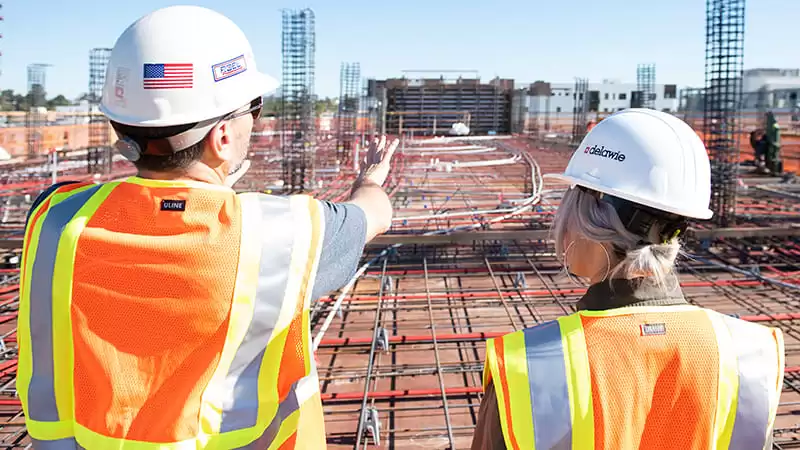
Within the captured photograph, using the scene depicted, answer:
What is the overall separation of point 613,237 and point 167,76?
3.06 feet

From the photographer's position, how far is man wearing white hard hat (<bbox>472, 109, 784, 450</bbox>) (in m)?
1.14

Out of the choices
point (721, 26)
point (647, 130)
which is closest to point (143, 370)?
point (647, 130)

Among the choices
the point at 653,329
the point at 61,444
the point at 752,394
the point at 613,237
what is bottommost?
the point at 61,444

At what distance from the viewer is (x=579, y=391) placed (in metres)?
1.14

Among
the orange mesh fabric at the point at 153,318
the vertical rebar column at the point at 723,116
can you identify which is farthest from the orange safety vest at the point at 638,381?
the vertical rebar column at the point at 723,116

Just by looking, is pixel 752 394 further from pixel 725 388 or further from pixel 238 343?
pixel 238 343

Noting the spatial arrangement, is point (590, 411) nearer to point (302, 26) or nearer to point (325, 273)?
point (325, 273)

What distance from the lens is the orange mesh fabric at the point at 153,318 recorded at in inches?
44.7

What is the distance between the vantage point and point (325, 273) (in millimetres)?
1258

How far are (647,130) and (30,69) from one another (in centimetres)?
2425

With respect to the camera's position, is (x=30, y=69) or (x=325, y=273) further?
(x=30, y=69)

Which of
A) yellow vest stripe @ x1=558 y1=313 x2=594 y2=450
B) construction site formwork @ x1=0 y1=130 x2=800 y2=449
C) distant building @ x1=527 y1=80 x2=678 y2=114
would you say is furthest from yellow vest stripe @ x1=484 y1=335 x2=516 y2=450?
distant building @ x1=527 y1=80 x2=678 y2=114

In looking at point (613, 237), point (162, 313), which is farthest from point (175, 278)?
point (613, 237)

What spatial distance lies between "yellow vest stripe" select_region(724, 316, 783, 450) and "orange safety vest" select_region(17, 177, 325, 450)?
0.83 metres
